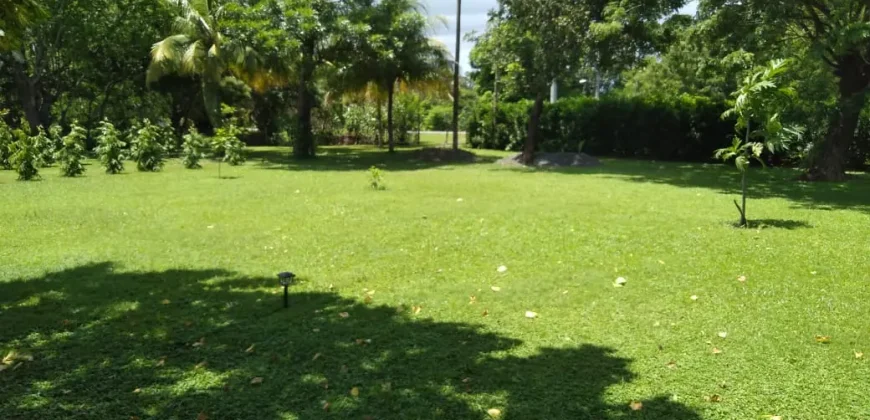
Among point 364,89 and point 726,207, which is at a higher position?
point 364,89

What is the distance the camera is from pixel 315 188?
13430mm

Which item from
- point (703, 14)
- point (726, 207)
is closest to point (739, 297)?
point (726, 207)

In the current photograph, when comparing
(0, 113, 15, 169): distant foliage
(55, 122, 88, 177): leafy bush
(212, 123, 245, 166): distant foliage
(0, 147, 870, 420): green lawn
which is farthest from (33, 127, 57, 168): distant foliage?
(0, 147, 870, 420): green lawn

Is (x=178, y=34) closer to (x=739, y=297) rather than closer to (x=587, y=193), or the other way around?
(x=587, y=193)

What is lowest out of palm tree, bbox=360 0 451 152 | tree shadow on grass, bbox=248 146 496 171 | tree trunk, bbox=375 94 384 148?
tree shadow on grass, bbox=248 146 496 171

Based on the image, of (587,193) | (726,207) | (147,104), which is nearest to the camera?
(726,207)

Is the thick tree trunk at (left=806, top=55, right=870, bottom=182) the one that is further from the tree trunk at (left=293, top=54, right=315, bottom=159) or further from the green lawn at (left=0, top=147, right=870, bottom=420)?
the tree trunk at (left=293, top=54, right=315, bottom=159)

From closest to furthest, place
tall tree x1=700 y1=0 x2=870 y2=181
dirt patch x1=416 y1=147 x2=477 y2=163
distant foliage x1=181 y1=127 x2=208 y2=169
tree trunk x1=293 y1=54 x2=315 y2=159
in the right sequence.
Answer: tall tree x1=700 y1=0 x2=870 y2=181 < distant foliage x1=181 y1=127 x2=208 y2=169 < tree trunk x1=293 y1=54 x2=315 y2=159 < dirt patch x1=416 y1=147 x2=477 y2=163

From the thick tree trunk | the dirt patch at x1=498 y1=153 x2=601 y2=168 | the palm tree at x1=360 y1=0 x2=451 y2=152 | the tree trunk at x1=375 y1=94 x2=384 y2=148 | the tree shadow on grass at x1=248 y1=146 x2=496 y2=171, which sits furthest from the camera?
the tree trunk at x1=375 y1=94 x2=384 y2=148

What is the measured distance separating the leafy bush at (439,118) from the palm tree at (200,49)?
88.2 ft

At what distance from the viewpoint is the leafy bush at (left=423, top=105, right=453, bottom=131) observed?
48.3 m

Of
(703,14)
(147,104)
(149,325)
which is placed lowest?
(149,325)

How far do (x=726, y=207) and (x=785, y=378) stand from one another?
7.39 meters

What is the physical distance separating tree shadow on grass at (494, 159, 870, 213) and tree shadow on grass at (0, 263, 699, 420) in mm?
8970
